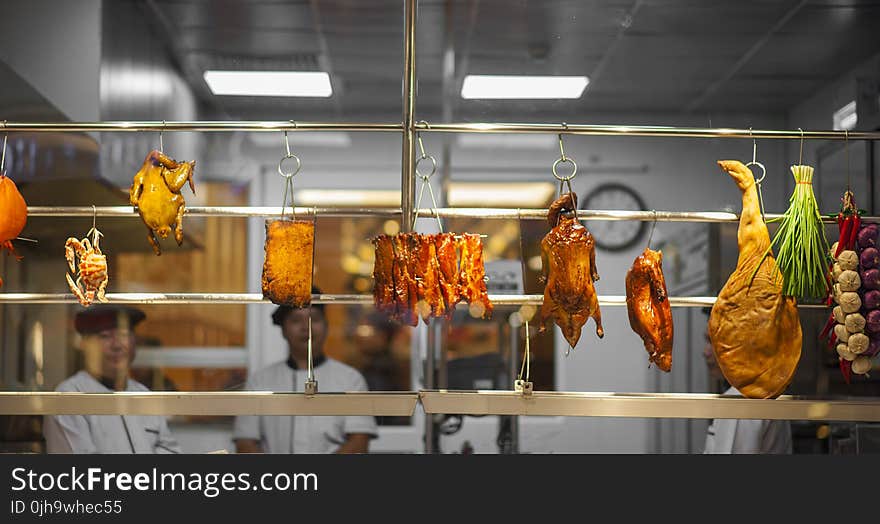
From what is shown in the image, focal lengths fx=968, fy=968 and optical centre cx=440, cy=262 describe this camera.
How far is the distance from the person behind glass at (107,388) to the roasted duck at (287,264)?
2012 mm

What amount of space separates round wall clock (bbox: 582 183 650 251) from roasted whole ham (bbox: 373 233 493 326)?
191cm

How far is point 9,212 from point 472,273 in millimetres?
1660

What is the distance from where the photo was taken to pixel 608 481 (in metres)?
2.75

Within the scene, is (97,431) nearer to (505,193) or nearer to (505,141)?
(505,193)

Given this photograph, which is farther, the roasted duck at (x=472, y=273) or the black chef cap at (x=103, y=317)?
the black chef cap at (x=103, y=317)

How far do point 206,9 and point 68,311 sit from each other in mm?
1750

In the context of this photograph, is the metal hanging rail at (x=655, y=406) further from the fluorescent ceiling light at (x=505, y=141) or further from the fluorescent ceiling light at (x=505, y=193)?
the fluorescent ceiling light at (x=505, y=141)

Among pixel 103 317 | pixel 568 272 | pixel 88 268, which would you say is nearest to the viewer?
pixel 568 272

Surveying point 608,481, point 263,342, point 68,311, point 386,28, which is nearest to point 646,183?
point 386,28

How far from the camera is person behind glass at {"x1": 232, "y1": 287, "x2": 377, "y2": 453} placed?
509 centimetres

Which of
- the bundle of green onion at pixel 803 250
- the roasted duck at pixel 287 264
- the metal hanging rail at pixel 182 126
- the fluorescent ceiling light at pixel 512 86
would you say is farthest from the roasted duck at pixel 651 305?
the fluorescent ceiling light at pixel 512 86

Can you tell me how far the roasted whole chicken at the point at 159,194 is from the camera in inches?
134

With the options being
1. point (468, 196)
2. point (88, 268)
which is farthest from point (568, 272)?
point (468, 196)

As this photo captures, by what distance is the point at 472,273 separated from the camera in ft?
11.1
